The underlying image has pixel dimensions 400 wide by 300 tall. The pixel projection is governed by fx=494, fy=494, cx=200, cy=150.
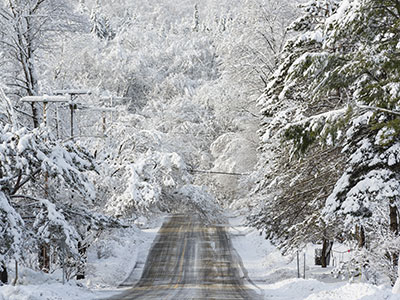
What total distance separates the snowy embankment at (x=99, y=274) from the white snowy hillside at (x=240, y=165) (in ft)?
0.33

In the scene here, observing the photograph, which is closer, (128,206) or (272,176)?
(272,176)

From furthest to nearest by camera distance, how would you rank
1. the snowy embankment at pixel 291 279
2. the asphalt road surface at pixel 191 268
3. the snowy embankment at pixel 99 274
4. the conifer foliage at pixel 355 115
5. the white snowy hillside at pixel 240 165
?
the asphalt road surface at pixel 191 268 → the snowy embankment at pixel 99 274 → the snowy embankment at pixel 291 279 → the white snowy hillside at pixel 240 165 → the conifer foliage at pixel 355 115

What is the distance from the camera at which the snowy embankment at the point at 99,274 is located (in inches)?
517

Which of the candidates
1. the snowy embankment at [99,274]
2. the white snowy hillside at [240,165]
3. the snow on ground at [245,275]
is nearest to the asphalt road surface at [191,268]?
the white snowy hillside at [240,165]

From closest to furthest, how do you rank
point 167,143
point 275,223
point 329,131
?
1. point 329,131
2. point 275,223
3. point 167,143

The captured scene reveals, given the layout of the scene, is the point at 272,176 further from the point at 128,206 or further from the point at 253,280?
the point at 253,280

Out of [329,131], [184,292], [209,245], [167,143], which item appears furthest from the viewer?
[209,245]

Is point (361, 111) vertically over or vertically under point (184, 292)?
over

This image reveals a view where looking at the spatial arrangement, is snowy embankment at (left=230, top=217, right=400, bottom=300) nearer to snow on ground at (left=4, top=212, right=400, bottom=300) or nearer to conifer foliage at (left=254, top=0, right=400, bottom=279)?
snow on ground at (left=4, top=212, right=400, bottom=300)

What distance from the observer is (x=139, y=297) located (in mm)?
18016

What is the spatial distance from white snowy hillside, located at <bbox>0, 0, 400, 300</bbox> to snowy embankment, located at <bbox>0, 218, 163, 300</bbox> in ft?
0.33

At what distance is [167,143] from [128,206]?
8.29 meters

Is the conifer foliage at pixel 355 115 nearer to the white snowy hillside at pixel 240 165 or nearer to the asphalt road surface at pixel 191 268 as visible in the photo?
the white snowy hillside at pixel 240 165

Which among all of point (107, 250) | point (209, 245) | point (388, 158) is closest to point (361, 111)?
point (388, 158)
